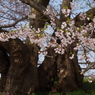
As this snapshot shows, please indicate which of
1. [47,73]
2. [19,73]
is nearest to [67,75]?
[47,73]

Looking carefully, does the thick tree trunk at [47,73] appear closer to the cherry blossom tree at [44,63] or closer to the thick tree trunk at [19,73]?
the cherry blossom tree at [44,63]

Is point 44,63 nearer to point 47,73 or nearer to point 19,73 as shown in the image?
point 47,73

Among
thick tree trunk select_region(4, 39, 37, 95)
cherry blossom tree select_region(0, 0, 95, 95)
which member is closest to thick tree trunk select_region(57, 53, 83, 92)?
cherry blossom tree select_region(0, 0, 95, 95)

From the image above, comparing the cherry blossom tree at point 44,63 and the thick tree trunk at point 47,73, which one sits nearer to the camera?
the cherry blossom tree at point 44,63

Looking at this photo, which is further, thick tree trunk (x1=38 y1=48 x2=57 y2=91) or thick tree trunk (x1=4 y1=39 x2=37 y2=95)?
thick tree trunk (x1=38 y1=48 x2=57 y2=91)

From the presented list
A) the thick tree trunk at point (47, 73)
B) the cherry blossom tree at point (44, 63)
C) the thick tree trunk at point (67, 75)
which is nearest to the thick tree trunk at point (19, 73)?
the cherry blossom tree at point (44, 63)

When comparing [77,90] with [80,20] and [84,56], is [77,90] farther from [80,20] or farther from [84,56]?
[80,20]

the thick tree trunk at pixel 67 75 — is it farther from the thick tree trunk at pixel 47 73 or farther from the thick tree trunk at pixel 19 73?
the thick tree trunk at pixel 19 73

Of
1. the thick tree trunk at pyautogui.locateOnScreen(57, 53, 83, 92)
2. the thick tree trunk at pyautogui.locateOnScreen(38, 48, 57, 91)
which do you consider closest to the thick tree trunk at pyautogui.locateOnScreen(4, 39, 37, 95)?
the thick tree trunk at pyautogui.locateOnScreen(38, 48, 57, 91)

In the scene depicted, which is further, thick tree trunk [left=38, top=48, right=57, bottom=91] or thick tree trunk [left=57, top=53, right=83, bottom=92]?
thick tree trunk [left=38, top=48, right=57, bottom=91]

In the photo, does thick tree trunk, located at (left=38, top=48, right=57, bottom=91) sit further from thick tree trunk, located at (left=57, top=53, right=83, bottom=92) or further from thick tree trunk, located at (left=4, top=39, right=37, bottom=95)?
thick tree trunk, located at (left=4, top=39, right=37, bottom=95)

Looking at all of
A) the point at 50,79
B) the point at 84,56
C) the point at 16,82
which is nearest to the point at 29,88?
the point at 16,82

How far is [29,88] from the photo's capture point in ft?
→ 20.8

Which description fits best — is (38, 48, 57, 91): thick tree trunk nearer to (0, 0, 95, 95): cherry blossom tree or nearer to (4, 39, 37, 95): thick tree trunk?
(0, 0, 95, 95): cherry blossom tree
